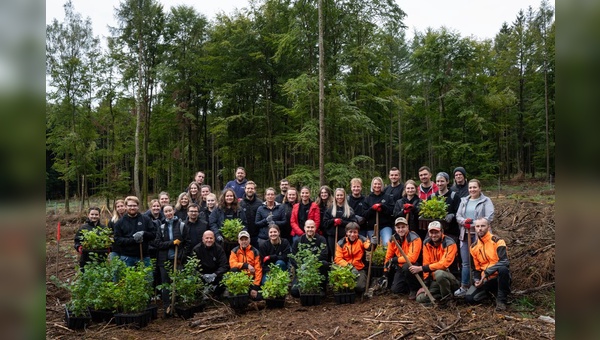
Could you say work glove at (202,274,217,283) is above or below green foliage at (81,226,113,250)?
below

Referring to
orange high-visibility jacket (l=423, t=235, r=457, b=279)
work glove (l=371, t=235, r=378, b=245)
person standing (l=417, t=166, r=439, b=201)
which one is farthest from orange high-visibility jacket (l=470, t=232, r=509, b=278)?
work glove (l=371, t=235, r=378, b=245)

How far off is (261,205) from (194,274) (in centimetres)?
225

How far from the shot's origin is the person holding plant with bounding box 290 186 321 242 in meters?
8.25

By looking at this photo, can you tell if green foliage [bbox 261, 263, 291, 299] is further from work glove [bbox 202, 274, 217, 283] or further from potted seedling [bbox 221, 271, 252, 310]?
work glove [bbox 202, 274, 217, 283]

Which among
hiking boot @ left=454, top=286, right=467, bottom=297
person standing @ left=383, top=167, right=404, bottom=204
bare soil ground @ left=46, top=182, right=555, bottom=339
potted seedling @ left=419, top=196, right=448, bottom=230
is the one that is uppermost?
person standing @ left=383, top=167, right=404, bottom=204

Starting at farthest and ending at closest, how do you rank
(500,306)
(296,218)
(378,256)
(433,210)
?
(296,218) < (378,256) < (433,210) < (500,306)

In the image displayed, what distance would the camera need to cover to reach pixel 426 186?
308 inches

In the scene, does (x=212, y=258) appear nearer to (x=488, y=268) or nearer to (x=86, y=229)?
(x=86, y=229)

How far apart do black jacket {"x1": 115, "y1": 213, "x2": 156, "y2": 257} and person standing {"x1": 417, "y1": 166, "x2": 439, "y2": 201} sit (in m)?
5.35

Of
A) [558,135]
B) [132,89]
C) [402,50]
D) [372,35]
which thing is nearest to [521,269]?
[558,135]

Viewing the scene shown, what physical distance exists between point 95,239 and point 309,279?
4033 millimetres

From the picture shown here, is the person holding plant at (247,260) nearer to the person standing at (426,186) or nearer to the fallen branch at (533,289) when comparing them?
the person standing at (426,186)

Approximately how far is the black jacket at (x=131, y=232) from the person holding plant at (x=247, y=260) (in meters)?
1.63

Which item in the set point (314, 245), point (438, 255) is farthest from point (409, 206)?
point (314, 245)
